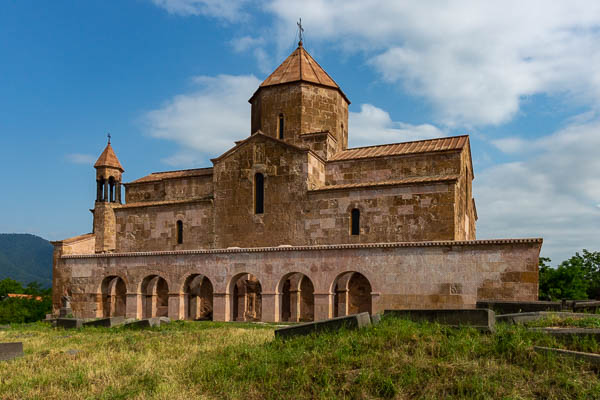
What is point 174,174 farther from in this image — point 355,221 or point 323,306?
point 323,306

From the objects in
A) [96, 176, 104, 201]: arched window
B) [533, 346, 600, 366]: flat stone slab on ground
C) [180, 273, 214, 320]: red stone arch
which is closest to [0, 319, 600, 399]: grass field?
[533, 346, 600, 366]: flat stone slab on ground

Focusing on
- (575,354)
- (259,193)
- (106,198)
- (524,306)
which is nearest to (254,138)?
(259,193)

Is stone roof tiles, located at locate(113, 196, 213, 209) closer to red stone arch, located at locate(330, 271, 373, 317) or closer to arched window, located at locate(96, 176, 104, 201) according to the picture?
arched window, located at locate(96, 176, 104, 201)

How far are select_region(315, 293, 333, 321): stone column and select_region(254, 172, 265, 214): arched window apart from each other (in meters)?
5.45

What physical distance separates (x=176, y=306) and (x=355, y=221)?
7.19 m

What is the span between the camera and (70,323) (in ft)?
50.2

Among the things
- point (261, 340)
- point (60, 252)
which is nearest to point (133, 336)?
point (261, 340)

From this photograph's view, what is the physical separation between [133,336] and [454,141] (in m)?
14.2

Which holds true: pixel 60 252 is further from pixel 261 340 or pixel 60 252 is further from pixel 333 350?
pixel 333 350

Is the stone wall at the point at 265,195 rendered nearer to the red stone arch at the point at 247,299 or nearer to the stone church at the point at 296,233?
the stone church at the point at 296,233

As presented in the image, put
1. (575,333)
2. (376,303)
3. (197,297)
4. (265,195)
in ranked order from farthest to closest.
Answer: (265,195), (197,297), (376,303), (575,333)

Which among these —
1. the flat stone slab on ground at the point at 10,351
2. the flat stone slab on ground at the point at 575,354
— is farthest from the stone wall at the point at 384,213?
the flat stone slab on ground at the point at 10,351

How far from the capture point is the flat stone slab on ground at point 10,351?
9.75 m

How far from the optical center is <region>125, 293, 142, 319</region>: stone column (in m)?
19.8
